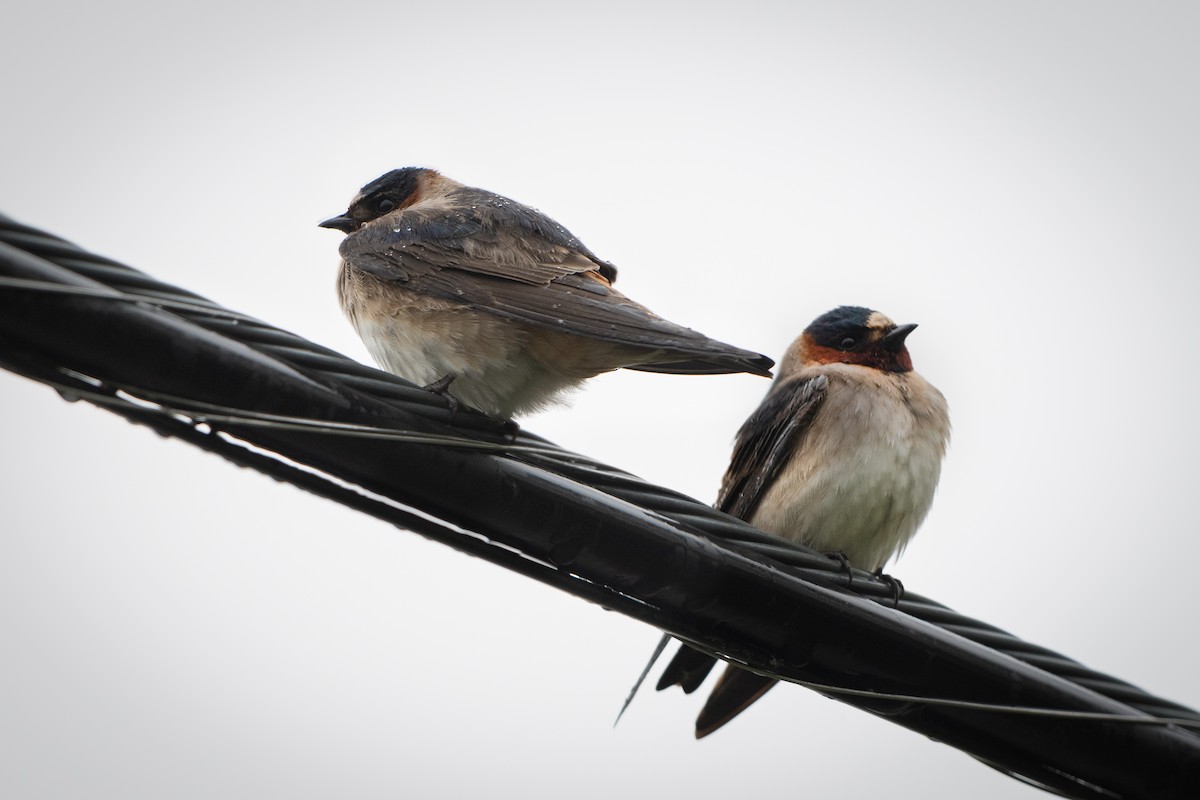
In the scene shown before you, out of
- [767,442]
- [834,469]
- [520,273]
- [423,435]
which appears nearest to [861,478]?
[834,469]

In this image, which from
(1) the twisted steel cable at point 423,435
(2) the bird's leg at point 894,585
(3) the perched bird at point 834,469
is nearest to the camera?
(1) the twisted steel cable at point 423,435

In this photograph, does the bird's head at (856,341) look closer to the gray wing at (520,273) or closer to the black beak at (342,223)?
the gray wing at (520,273)

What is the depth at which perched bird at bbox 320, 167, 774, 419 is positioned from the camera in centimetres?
392

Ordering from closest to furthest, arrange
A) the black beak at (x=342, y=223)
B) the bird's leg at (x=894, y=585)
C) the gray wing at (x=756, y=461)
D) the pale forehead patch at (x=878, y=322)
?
the bird's leg at (x=894, y=585) → the gray wing at (x=756, y=461) → the black beak at (x=342, y=223) → the pale forehead patch at (x=878, y=322)

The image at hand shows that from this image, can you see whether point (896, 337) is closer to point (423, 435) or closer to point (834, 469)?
point (834, 469)

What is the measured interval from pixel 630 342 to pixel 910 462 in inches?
95.6

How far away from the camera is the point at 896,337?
20.7 feet

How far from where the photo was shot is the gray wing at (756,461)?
529 cm

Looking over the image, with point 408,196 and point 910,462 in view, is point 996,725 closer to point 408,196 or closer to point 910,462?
point 910,462

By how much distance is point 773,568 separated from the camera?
344 centimetres

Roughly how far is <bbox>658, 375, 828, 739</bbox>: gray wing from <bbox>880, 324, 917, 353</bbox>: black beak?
1.72ft

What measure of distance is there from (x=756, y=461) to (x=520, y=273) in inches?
81.5

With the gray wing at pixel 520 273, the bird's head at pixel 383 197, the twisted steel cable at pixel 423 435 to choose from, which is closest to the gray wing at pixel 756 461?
the gray wing at pixel 520 273

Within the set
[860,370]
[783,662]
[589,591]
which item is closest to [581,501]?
[589,591]
